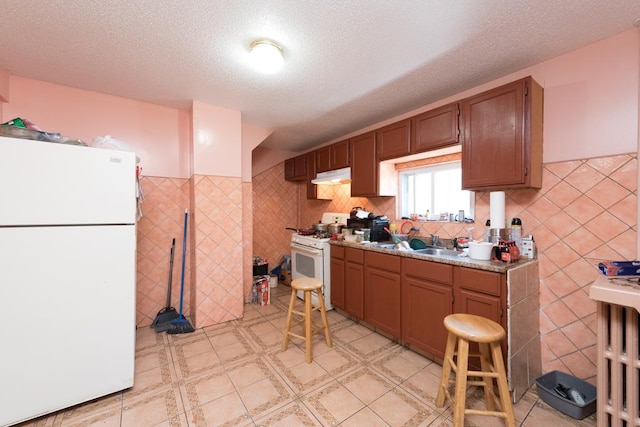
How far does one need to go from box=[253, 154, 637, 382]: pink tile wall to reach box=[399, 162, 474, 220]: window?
0.49 meters

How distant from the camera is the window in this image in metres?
2.54

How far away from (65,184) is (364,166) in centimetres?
260

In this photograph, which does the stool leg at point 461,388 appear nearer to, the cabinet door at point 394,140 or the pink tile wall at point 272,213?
the cabinet door at point 394,140

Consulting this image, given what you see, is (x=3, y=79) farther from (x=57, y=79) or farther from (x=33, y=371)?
(x=33, y=371)

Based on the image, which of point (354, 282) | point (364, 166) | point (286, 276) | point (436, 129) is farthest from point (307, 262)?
point (436, 129)

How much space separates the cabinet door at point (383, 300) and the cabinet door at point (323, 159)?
1707mm

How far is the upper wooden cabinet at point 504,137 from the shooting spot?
1763 millimetres

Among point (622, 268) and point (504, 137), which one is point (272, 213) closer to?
point (504, 137)

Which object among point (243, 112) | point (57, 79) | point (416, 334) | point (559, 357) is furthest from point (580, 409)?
point (57, 79)

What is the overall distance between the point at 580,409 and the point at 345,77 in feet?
9.03

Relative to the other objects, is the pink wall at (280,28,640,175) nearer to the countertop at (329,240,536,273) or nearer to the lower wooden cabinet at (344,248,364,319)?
the countertop at (329,240,536,273)

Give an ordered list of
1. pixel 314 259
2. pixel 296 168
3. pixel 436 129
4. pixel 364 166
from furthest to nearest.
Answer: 1. pixel 296 168
2. pixel 314 259
3. pixel 364 166
4. pixel 436 129

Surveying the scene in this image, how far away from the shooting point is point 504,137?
186 centimetres

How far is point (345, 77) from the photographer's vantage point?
7.04 feet
